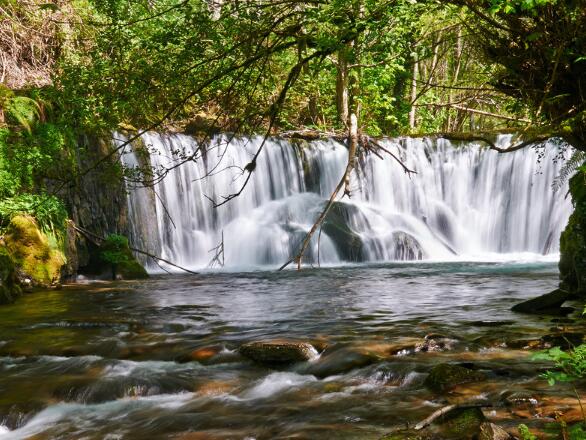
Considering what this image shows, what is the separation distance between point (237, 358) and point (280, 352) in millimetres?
443

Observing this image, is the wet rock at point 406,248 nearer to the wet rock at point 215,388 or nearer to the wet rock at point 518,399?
the wet rock at point 215,388

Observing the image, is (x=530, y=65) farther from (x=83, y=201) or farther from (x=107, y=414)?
(x=83, y=201)

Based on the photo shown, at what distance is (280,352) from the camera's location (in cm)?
537

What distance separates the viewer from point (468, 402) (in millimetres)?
3850

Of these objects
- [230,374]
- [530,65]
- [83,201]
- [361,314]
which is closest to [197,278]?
[83,201]

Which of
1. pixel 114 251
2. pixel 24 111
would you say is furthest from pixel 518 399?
pixel 114 251

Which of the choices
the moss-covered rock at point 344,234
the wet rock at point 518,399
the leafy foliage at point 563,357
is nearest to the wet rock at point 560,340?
the wet rock at point 518,399

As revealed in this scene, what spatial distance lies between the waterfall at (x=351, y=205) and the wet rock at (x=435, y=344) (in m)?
8.88

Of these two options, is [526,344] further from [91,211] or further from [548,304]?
[91,211]

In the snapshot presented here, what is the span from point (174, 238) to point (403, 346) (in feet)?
36.6

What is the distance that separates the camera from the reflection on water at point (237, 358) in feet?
13.4

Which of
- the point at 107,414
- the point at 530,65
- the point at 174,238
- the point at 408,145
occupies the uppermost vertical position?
the point at 408,145

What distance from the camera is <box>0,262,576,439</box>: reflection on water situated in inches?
161

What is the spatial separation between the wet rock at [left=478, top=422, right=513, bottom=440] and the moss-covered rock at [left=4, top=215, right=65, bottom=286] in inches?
379
